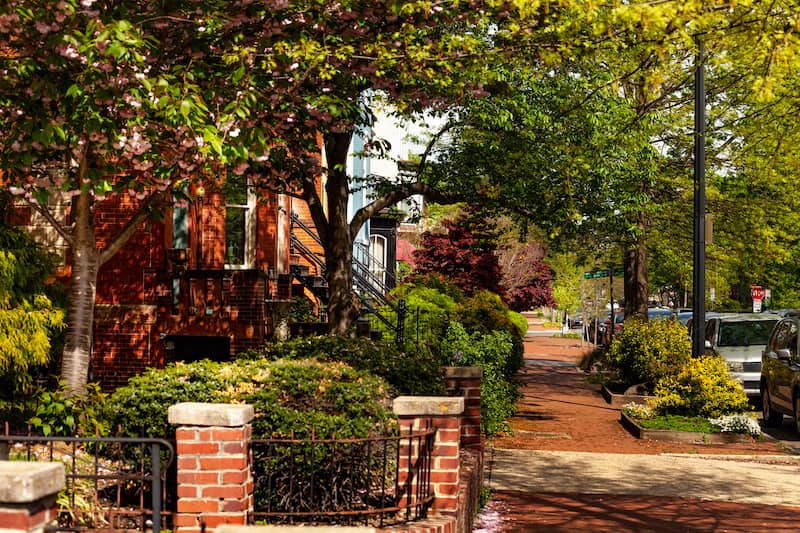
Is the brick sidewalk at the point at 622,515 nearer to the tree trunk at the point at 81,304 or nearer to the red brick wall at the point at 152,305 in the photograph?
the tree trunk at the point at 81,304

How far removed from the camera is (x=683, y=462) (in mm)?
14641

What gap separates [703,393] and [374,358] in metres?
9.44

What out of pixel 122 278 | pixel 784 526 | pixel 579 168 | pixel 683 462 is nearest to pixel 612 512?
pixel 784 526

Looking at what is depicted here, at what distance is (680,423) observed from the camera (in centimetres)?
1775

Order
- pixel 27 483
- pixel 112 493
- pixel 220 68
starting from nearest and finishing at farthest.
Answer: pixel 27 483 → pixel 112 493 → pixel 220 68

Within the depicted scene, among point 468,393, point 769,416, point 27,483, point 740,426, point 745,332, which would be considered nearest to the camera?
point 27,483

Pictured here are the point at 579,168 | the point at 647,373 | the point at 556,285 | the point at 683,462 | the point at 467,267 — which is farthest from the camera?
the point at 556,285

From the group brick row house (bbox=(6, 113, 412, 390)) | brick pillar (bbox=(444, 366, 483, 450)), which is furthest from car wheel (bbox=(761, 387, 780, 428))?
brick pillar (bbox=(444, 366, 483, 450))

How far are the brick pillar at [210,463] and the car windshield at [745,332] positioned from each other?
61.1ft

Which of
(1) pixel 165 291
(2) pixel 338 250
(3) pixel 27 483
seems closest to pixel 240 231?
A: (1) pixel 165 291

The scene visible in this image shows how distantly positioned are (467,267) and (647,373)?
33.5 feet

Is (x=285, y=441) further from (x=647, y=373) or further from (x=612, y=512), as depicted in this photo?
(x=647, y=373)

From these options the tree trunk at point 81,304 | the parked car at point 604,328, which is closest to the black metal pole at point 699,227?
the tree trunk at point 81,304

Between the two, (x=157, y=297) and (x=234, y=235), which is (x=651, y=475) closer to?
(x=157, y=297)
